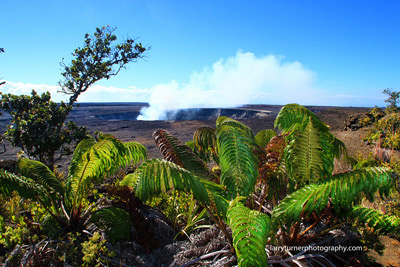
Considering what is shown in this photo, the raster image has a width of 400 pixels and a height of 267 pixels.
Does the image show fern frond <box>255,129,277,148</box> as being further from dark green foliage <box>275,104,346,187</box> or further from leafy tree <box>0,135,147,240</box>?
leafy tree <box>0,135,147,240</box>

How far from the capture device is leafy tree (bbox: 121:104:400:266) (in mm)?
1698

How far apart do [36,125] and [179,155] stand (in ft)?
16.0

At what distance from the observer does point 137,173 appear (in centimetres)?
201

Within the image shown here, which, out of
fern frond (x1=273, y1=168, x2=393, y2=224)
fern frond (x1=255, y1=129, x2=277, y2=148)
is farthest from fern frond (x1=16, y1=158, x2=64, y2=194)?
fern frond (x1=255, y1=129, x2=277, y2=148)

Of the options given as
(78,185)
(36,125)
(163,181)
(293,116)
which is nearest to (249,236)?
(163,181)

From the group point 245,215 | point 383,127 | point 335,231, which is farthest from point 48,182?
point 383,127

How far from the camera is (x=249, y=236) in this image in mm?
1515

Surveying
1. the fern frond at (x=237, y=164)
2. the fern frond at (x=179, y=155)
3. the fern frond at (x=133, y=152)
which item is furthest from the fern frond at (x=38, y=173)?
the fern frond at (x=237, y=164)

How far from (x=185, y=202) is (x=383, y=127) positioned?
8821 millimetres

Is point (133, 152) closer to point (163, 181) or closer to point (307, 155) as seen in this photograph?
point (163, 181)

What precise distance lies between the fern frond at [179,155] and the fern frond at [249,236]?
1.05m

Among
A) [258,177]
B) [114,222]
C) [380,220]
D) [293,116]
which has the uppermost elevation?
[293,116]

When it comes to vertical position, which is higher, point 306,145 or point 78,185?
point 306,145

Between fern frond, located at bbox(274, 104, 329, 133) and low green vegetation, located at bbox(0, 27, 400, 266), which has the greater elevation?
fern frond, located at bbox(274, 104, 329, 133)
